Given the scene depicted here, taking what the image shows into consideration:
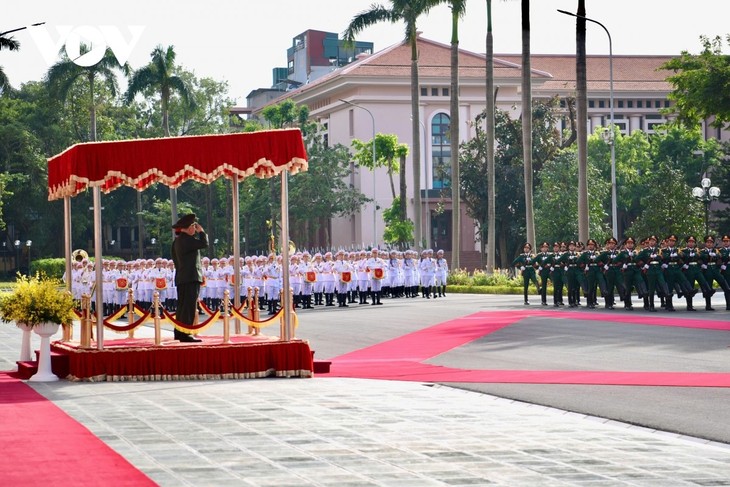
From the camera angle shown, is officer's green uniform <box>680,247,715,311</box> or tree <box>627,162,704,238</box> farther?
tree <box>627,162,704,238</box>

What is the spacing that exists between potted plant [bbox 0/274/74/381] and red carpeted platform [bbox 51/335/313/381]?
16.1 inches

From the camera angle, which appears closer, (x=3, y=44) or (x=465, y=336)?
(x=465, y=336)

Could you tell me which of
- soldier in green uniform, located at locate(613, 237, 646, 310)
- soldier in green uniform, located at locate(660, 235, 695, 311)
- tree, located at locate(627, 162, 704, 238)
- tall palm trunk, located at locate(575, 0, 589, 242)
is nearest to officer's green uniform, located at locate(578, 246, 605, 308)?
soldier in green uniform, located at locate(613, 237, 646, 310)

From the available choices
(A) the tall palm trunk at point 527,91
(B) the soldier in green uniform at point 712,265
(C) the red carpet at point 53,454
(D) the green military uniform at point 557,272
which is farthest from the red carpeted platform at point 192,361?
(A) the tall palm trunk at point 527,91

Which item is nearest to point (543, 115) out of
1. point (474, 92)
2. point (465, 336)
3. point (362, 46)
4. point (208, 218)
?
point (474, 92)

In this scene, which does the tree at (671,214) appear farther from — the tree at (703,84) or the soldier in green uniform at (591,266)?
the soldier in green uniform at (591,266)

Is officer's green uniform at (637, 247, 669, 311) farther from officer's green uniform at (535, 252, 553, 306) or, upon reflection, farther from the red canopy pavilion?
the red canopy pavilion

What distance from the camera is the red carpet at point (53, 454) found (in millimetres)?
9703

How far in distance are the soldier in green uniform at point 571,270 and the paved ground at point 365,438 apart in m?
19.0

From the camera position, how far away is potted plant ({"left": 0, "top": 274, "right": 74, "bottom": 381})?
61.1ft

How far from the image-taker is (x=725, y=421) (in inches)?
511

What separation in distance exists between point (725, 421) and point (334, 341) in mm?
13278

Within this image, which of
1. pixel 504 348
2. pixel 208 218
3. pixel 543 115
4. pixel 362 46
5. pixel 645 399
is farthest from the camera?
pixel 362 46

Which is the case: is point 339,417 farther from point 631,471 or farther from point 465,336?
point 465,336
